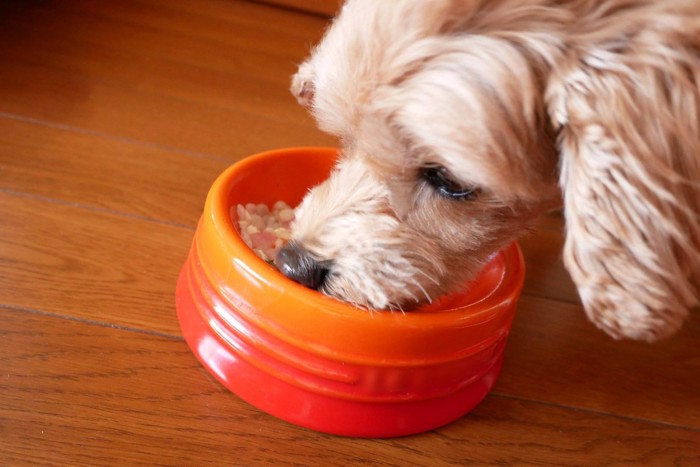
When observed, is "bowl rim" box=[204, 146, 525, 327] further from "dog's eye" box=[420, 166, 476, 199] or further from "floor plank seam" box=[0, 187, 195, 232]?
"floor plank seam" box=[0, 187, 195, 232]

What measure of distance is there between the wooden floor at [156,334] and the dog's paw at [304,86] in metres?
0.39

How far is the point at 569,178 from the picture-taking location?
3.15ft

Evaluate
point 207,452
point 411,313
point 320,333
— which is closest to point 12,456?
point 207,452

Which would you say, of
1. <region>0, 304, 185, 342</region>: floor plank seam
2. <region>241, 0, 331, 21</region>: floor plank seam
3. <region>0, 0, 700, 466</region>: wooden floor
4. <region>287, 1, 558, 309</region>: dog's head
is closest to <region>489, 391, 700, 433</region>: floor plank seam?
<region>0, 0, 700, 466</region>: wooden floor

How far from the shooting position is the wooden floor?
43.6 inches

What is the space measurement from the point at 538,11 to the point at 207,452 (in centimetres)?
77

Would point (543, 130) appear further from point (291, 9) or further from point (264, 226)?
point (291, 9)

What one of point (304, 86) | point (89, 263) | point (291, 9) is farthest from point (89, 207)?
point (291, 9)

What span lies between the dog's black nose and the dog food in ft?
0.58

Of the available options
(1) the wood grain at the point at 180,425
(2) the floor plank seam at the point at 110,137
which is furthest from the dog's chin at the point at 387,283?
(2) the floor plank seam at the point at 110,137

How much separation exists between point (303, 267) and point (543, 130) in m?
0.41

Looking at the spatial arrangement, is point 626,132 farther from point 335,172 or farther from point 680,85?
point 335,172

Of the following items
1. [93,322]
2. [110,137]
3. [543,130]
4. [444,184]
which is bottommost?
[110,137]

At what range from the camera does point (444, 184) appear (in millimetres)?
1073
